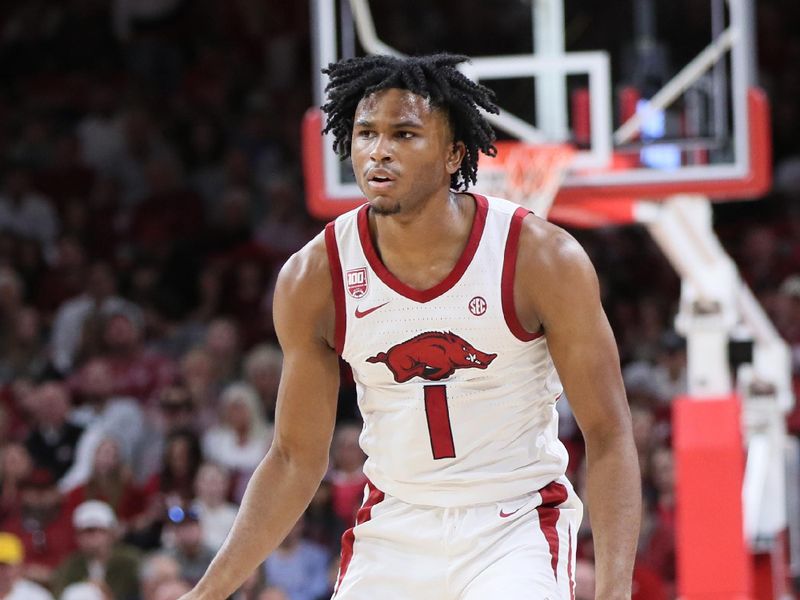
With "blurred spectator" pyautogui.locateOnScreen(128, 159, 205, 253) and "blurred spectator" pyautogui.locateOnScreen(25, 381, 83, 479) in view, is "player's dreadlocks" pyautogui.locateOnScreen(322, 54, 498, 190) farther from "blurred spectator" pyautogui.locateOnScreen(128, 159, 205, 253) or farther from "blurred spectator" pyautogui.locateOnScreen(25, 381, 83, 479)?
"blurred spectator" pyautogui.locateOnScreen(128, 159, 205, 253)

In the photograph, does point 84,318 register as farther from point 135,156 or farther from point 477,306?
point 477,306

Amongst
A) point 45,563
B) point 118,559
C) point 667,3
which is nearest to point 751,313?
point 667,3

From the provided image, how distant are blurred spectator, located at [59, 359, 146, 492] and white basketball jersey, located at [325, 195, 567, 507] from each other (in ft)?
21.8

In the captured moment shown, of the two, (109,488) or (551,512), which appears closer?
(551,512)

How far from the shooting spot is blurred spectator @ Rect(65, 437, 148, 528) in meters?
10.3

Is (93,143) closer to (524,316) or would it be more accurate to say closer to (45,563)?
(45,563)

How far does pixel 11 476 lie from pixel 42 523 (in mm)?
468

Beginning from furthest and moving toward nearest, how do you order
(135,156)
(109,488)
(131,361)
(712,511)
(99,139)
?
(99,139) < (135,156) < (131,361) < (109,488) < (712,511)

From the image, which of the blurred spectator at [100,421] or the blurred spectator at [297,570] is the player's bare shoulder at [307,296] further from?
the blurred spectator at [100,421]

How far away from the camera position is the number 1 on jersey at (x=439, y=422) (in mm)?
4121

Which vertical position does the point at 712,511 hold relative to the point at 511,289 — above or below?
below

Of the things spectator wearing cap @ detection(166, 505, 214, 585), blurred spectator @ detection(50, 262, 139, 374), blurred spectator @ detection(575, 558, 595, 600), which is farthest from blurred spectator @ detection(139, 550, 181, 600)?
blurred spectator @ detection(50, 262, 139, 374)

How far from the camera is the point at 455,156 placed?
4129mm

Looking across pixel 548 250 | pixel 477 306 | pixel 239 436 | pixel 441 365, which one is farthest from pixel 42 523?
pixel 548 250
